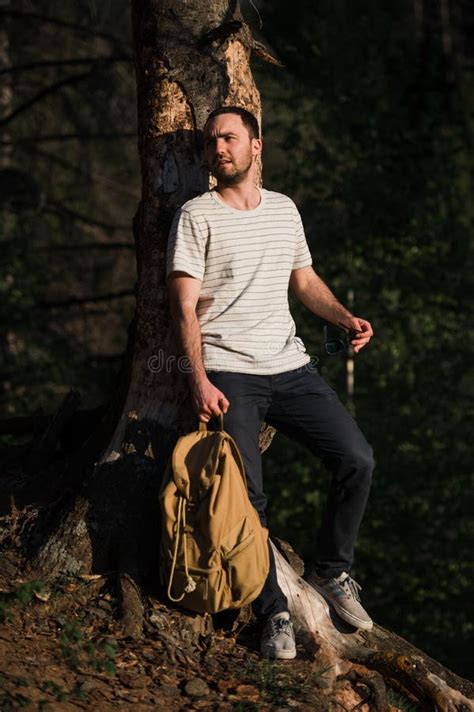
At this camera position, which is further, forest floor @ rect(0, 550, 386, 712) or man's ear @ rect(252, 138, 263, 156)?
man's ear @ rect(252, 138, 263, 156)

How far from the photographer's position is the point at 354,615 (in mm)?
5098

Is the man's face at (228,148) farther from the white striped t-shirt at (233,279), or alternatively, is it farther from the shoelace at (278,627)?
the shoelace at (278,627)

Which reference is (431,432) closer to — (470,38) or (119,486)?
(119,486)

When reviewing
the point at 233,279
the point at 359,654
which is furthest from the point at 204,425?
the point at 359,654

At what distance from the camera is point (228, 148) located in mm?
4785

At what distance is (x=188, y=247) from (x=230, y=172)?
403mm

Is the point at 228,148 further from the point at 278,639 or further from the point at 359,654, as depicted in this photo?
the point at 359,654

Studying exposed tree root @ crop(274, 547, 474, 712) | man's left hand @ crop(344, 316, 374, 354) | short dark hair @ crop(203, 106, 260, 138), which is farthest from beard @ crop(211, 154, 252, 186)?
exposed tree root @ crop(274, 547, 474, 712)

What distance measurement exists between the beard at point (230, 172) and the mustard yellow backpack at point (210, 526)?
45.0 inches

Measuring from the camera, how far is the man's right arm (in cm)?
450

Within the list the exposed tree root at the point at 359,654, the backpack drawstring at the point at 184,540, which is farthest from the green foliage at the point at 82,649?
the exposed tree root at the point at 359,654

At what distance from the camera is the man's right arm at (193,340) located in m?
4.50

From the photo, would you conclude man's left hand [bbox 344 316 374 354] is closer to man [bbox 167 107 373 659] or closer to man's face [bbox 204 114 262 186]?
man [bbox 167 107 373 659]

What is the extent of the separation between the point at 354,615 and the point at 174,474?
4.13ft
